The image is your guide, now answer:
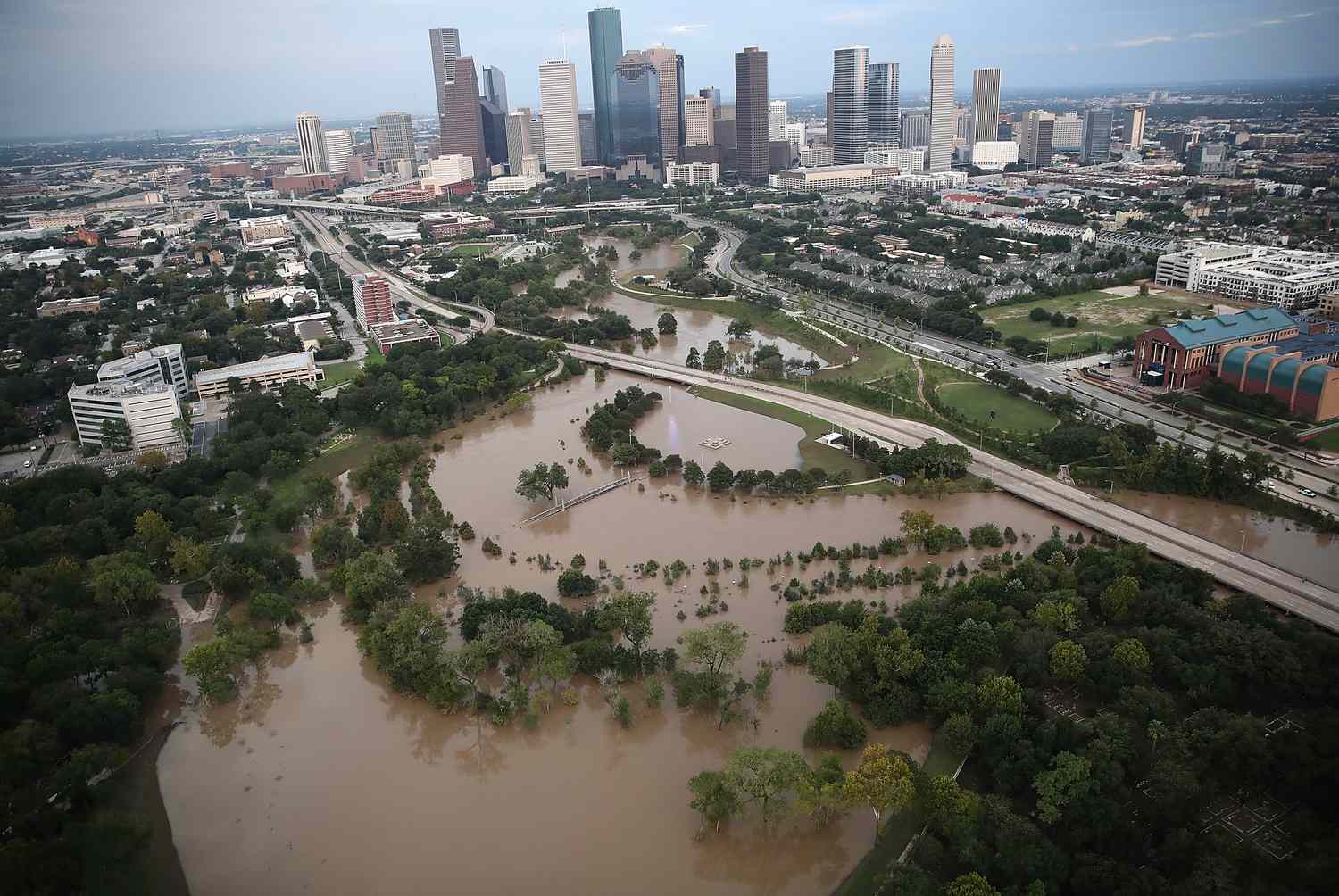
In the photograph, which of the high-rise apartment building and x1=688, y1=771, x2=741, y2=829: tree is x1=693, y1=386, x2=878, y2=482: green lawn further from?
the high-rise apartment building

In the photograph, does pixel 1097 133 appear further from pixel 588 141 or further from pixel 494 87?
pixel 494 87

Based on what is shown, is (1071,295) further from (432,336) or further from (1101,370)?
(432,336)

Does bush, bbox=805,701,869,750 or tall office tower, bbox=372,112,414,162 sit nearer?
bush, bbox=805,701,869,750

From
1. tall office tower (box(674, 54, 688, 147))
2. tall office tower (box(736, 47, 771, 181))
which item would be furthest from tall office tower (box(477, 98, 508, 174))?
tall office tower (box(736, 47, 771, 181))

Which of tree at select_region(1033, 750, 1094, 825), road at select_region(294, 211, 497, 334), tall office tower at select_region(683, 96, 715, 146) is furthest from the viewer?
tall office tower at select_region(683, 96, 715, 146)

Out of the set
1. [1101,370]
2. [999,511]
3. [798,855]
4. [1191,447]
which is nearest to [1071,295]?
[1101,370]
